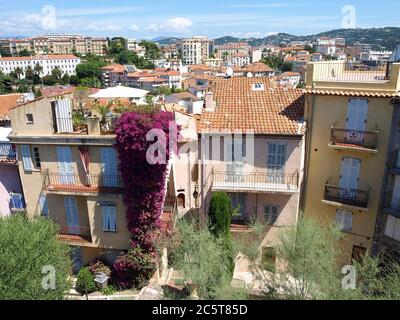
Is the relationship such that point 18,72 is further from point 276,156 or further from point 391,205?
point 391,205

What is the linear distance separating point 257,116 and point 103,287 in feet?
38.4

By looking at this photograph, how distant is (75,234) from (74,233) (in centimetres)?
8

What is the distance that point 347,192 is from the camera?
1783 centimetres

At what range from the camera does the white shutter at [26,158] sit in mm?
17094

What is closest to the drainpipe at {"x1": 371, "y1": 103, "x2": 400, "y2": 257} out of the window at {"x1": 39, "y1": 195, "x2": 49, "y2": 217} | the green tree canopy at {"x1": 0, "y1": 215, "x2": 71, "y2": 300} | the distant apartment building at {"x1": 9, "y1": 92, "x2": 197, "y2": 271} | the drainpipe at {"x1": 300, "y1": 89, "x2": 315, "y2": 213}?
the drainpipe at {"x1": 300, "y1": 89, "x2": 315, "y2": 213}

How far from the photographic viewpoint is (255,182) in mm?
17672

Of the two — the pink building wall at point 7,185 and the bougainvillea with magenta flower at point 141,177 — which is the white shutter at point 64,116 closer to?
the bougainvillea with magenta flower at point 141,177

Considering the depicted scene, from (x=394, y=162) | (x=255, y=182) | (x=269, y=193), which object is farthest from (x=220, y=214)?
(x=394, y=162)

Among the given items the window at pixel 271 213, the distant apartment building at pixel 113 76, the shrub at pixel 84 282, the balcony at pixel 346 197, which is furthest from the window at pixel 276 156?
the distant apartment building at pixel 113 76

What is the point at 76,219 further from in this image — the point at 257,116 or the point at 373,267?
the point at 373,267

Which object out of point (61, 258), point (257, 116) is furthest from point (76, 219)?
point (257, 116)

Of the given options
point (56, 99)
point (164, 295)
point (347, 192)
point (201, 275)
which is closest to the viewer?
point (201, 275)

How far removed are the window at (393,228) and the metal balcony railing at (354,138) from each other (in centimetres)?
379

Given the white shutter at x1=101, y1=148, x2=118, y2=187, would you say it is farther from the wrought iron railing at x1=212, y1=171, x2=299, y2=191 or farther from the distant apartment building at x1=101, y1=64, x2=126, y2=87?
the distant apartment building at x1=101, y1=64, x2=126, y2=87
